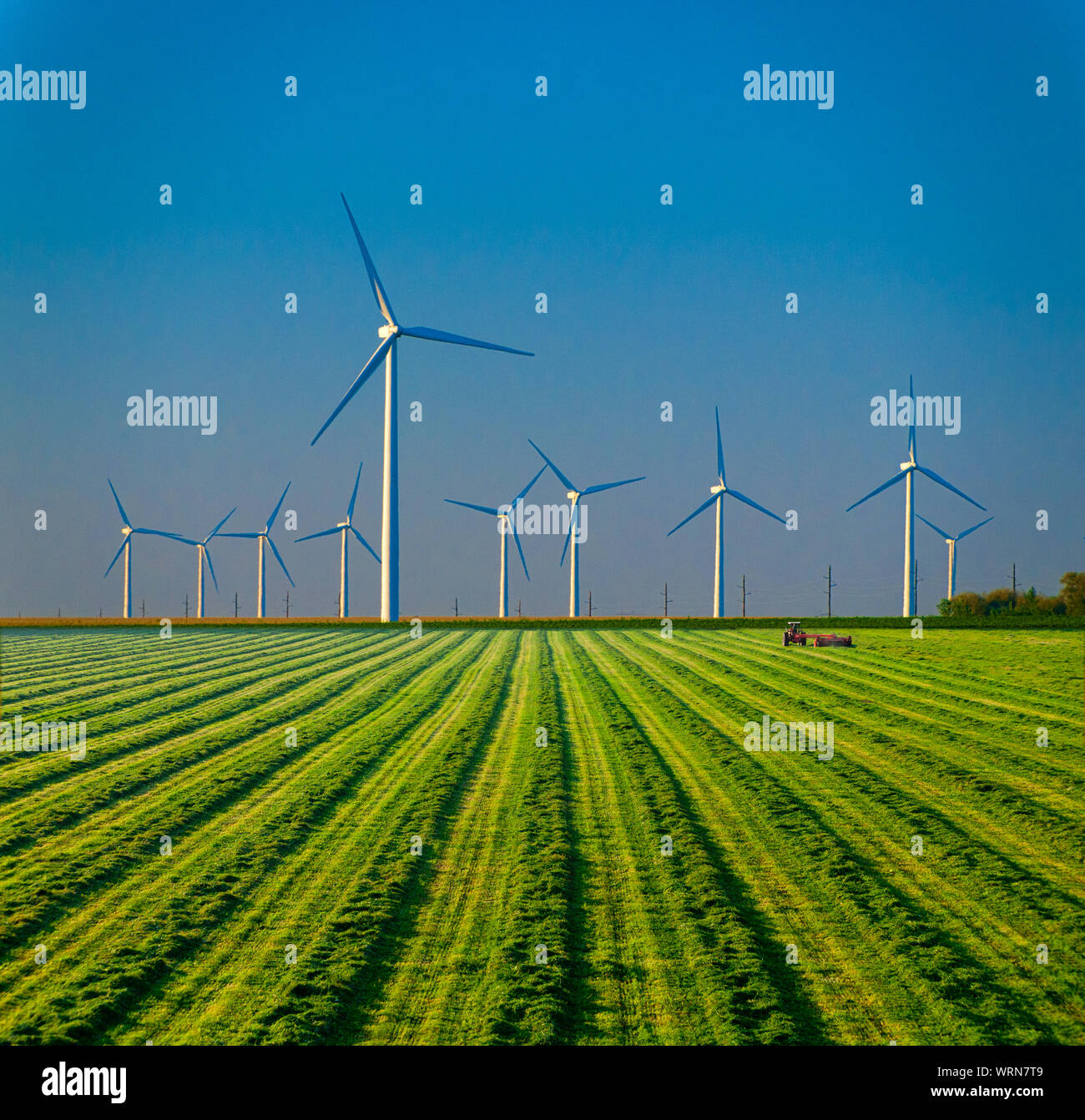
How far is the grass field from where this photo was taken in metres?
9.73

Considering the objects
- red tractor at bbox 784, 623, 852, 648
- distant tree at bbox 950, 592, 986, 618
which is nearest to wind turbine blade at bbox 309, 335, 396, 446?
red tractor at bbox 784, 623, 852, 648

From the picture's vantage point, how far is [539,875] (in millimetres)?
13477

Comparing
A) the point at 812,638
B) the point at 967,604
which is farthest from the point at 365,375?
the point at 967,604

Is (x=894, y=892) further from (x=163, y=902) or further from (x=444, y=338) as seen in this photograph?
(x=444, y=338)

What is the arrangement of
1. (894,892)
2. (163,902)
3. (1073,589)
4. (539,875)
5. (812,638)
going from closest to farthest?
(163,902)
(894,892)
(539,875)
(812,638)
(1073,589)

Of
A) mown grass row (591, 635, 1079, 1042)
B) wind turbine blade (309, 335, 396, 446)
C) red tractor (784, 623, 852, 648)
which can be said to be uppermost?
wind turbine blade (309, 335, 396, 446)

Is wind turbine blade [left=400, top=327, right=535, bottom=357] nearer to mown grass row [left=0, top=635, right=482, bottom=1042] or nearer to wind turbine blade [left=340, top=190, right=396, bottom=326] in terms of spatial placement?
wind turbine blade [left=340, top=190, right=396, bottom=326]

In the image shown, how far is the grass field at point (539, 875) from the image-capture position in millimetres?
9734

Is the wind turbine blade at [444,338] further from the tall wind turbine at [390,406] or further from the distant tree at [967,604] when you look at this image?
the distant tree at [967,604]

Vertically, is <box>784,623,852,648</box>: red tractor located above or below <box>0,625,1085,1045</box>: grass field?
above

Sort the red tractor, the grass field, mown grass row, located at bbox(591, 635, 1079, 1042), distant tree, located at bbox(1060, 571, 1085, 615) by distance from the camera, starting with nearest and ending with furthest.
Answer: the grass field, mown grass row, located at bbox(591, 635, 1079, 1042), the red tractor, distant tree, located at bbox(1060, 571, 1085, 615)

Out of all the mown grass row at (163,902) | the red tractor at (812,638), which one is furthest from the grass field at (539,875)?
the red tractor at (812,638)
